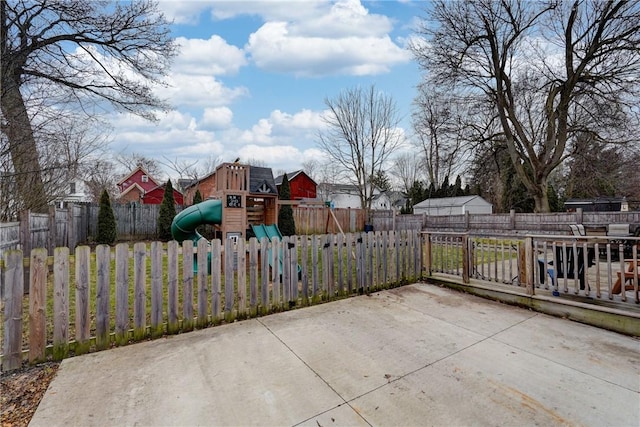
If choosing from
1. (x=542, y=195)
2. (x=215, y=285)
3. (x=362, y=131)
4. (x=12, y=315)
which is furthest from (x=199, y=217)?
(x=542, y=195)

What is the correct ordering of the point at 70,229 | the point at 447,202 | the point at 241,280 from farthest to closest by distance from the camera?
the point at 447,202
the point at 70,229
the point at 241,280

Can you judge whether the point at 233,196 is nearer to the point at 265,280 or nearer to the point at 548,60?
the point at 265,280

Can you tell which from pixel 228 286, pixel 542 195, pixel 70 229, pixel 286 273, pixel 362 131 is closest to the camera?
pixel 228 286

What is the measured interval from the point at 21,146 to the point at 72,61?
530cm

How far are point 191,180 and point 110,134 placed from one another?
1901 cm

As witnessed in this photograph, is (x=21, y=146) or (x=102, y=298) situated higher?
(x=21, y=146)

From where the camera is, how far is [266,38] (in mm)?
9211

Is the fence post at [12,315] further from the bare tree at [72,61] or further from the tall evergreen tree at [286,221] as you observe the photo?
the tall evergreen tree at [286,221]

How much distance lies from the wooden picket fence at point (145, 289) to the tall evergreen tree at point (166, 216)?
9.28m

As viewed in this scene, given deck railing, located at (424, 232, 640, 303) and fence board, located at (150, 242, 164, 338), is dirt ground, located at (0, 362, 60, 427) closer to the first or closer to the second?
fence board, located at (150, 242, 164, 338)

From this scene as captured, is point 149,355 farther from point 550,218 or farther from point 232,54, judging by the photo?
point 550,218

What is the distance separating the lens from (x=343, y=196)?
45.2 meters

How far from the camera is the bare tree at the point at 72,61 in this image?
223 inches

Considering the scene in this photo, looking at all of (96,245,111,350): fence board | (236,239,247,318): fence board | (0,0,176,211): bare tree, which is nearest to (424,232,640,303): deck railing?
(236,239,247,318): fence board
